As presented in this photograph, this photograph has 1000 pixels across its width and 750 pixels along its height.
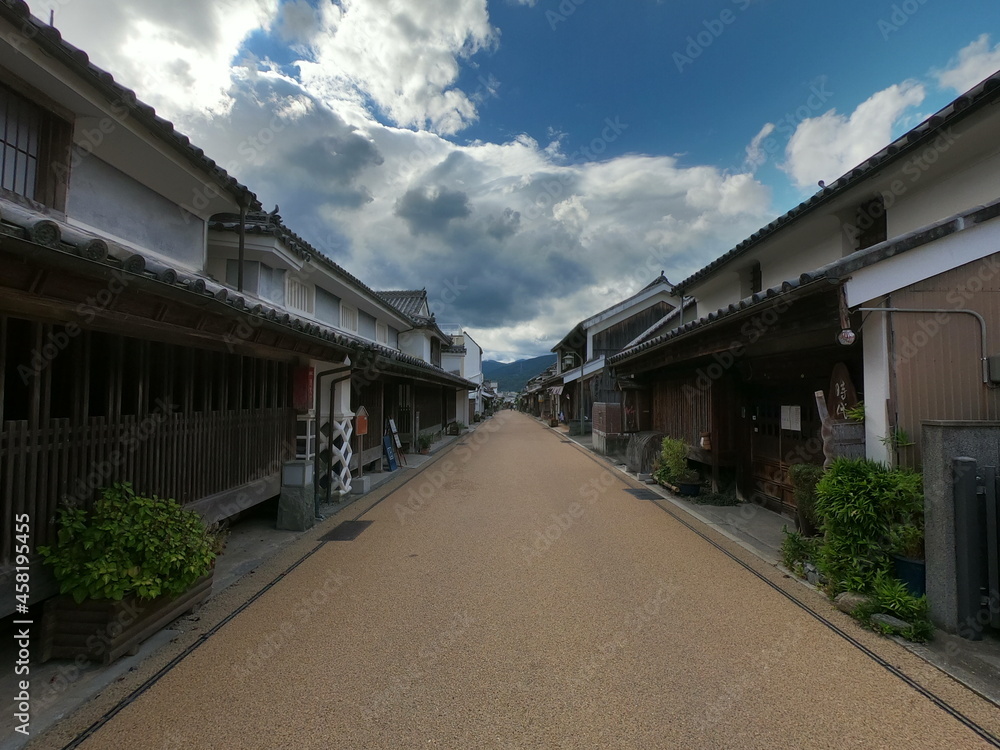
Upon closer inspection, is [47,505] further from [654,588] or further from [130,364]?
[654,588]

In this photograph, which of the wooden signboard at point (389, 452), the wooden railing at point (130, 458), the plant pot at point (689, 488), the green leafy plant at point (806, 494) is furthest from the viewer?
the wooden signboard at point (389, 452)

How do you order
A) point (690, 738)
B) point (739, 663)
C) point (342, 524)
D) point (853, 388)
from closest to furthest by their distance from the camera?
1. point (690, 738)
2. point (739, 663)
3. point (853, 388)
4. point (342, 524)

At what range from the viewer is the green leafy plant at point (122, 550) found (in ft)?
11.1

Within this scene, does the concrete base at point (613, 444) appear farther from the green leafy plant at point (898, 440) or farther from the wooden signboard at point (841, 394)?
the green leafy plant at point (898, 440)

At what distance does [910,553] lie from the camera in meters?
3.99

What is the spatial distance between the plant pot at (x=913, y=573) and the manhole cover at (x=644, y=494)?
18.5 feet

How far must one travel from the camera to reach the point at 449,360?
122 feet

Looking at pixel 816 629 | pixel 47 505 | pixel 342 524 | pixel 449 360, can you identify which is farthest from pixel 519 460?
pixel 449 360

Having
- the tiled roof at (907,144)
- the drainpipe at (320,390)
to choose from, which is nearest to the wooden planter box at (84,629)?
the drainpipe at (320,390)

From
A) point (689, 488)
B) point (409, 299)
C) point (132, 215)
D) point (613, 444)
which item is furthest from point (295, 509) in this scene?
point (409, 299)

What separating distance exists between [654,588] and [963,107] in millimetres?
5940

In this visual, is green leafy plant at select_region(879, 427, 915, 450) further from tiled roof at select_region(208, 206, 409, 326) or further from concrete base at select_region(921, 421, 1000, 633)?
tiled roof at select_region(208, 206, 409, 326)

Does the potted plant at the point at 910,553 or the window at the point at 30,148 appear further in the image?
the window at the point at 30,148

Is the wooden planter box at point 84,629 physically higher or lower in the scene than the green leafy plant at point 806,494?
lower
